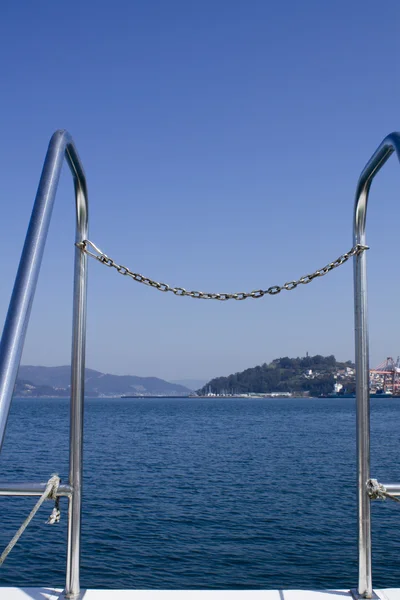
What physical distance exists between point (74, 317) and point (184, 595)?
1.20 meters

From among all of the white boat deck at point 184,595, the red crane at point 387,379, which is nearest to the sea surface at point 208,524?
the white boat deck at point 184,595

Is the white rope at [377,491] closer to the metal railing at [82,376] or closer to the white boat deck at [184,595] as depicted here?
the metal railing at [82,376]

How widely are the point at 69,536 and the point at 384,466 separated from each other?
23592mm

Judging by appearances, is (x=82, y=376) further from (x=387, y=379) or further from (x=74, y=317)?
(x=387, y=379)

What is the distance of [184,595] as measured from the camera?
247cm

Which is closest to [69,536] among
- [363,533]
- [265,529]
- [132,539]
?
[363,533]

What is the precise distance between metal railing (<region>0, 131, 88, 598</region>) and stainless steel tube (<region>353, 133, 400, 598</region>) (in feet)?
3.77

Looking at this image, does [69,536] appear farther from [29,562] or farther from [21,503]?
[21,503]

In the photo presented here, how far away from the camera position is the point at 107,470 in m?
22.4

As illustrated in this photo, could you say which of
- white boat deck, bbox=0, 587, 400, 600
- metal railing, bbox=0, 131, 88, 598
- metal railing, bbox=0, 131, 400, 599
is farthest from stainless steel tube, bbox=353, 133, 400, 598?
metal railing, bbox=0, 131, 88, 598

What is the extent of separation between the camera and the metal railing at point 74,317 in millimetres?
1311

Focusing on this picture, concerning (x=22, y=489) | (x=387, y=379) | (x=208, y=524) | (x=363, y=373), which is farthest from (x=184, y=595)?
(x=387, y=379)

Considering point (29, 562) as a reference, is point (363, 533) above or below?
above

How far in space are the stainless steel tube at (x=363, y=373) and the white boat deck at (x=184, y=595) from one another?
0.10 m
